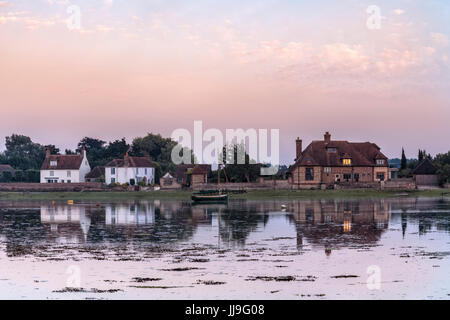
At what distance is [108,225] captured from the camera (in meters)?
53.8

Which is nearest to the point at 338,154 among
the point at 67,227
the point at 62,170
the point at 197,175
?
the point at 197,175

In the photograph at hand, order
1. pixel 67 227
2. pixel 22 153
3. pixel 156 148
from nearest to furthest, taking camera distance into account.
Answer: pixel 67 227 → pixel 156 148 → pixel 22 153

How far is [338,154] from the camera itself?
116 metres

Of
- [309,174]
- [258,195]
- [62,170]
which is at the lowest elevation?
[258,195]

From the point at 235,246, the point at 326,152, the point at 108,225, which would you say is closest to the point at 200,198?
the point at 326,152

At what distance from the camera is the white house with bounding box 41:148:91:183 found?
135 m

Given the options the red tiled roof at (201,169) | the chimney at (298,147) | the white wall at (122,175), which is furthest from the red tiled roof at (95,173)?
the chimney at (298,147)

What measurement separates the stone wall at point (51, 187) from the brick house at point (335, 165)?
37253 mm

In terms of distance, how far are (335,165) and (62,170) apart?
5814 cm

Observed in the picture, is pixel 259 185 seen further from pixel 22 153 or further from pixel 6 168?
pixel 22 153

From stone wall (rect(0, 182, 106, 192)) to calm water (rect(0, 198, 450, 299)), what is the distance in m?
66.2

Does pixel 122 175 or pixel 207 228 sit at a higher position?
pixel 122 175

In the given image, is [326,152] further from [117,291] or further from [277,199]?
[117,291]
